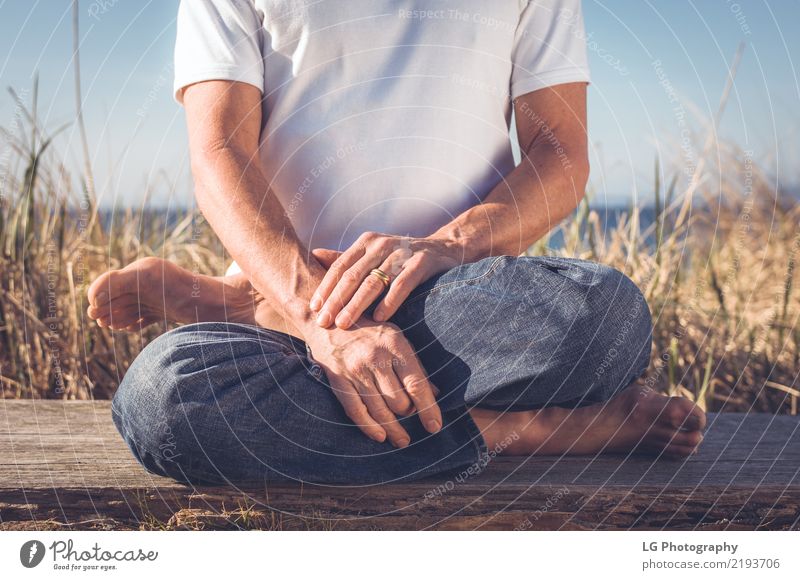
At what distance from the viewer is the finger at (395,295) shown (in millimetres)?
1320

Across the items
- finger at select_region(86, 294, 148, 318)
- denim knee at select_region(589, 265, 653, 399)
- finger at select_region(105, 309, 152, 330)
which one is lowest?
finger at select_region(105, 309, 152, 330)

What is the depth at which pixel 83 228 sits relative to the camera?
2.36 metres

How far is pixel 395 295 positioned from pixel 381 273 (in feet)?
0.14

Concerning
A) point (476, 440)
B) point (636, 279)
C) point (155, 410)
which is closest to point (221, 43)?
point (155, 410)

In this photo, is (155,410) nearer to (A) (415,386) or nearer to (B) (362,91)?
(A) (415,386)

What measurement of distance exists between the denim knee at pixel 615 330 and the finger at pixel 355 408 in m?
0.35

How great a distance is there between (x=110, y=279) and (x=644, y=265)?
1.58 m

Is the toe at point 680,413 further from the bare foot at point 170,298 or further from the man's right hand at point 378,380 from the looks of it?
the bare foot at point 170,298

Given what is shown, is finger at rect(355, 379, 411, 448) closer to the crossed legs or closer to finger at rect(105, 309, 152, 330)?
the crossed legs

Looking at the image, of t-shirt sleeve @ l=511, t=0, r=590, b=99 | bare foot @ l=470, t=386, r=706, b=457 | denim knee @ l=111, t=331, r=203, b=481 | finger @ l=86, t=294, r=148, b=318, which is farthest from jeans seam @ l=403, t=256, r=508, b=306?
finger @ l=86, t=294, r=148, b=318

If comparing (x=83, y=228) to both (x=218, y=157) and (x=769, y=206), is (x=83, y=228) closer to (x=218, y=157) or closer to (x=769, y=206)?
(x=218, y=157)

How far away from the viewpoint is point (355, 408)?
127cm

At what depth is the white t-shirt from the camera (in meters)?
1.52

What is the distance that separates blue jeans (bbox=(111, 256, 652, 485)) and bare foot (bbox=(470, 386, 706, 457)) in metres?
0.07
